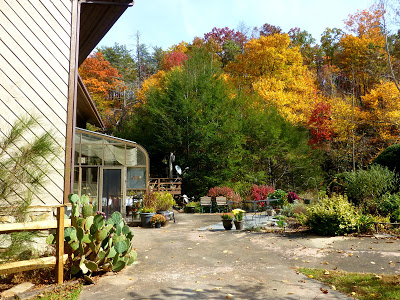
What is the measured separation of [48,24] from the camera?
5.59m

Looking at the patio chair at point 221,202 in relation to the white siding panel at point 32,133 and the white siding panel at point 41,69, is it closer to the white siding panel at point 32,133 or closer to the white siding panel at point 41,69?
the white siding panel at point 32,133

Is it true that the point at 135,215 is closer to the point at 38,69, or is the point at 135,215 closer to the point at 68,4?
the point at 38,69

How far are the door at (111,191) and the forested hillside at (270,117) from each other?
6.56m

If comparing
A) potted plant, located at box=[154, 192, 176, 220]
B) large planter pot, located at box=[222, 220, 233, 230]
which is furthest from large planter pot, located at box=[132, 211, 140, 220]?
large planter pot, located at box=[222, 220, 233, 230]

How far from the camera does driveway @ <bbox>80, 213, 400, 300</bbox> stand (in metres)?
4.23

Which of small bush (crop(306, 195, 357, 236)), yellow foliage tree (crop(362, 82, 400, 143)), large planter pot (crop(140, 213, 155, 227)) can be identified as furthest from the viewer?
→ yellow foliage tree (crop(362, 82, 400, 143))

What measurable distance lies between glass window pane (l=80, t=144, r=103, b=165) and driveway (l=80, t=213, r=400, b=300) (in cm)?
434

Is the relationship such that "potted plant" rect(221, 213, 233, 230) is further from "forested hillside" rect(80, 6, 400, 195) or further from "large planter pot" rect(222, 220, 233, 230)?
"forested hillside" rect(80, 6, 400, 195)

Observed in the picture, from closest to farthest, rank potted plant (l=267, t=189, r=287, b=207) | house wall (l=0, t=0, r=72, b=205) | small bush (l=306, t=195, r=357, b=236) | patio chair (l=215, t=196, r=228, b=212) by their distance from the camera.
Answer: house wall (l=0, t=0, r=72, b=205) → small bush (l=306, t=195, r=357, b=236) → potted plant (l=267, t=189, r=287, b=207) → patio chair (l=215, t=196, r=228, b=212)

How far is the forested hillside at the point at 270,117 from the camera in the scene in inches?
721

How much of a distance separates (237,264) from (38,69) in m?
4.89

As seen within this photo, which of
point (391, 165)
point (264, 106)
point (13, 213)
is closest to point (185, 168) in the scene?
point (264, 106)

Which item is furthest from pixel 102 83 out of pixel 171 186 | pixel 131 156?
pixel 131 156

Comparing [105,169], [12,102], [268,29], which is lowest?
[105,169]
